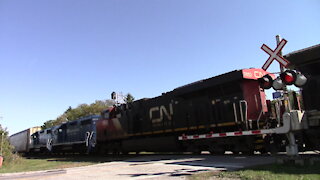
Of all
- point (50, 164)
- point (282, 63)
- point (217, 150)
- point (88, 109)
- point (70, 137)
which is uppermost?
point (88, 109)

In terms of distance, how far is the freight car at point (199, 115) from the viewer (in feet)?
42.2

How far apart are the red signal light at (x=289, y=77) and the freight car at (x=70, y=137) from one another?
59.3 ft

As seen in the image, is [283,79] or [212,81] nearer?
[283,79]

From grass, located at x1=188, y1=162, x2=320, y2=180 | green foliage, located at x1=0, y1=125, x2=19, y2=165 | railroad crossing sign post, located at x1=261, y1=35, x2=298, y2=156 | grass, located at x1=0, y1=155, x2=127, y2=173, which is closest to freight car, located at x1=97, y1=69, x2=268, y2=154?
grass, located at x1=0, y1=155, x2=127, y2=173

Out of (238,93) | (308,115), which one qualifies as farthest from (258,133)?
(308,115)

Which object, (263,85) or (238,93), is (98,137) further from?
(263,85)

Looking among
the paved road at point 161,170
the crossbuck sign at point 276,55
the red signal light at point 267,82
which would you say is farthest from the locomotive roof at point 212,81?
the red signal light at point 267,82

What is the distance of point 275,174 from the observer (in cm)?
682

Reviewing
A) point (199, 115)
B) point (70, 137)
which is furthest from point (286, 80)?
point (70, 137)

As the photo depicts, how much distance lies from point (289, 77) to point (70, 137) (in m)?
23.3

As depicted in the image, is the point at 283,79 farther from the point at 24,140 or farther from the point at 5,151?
the point at 24,140

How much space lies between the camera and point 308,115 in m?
8.39

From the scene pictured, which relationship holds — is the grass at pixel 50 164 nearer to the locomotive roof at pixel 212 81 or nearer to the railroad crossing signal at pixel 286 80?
the locomotive roof at pixel 212 81

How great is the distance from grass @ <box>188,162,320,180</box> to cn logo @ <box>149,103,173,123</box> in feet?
28.0
